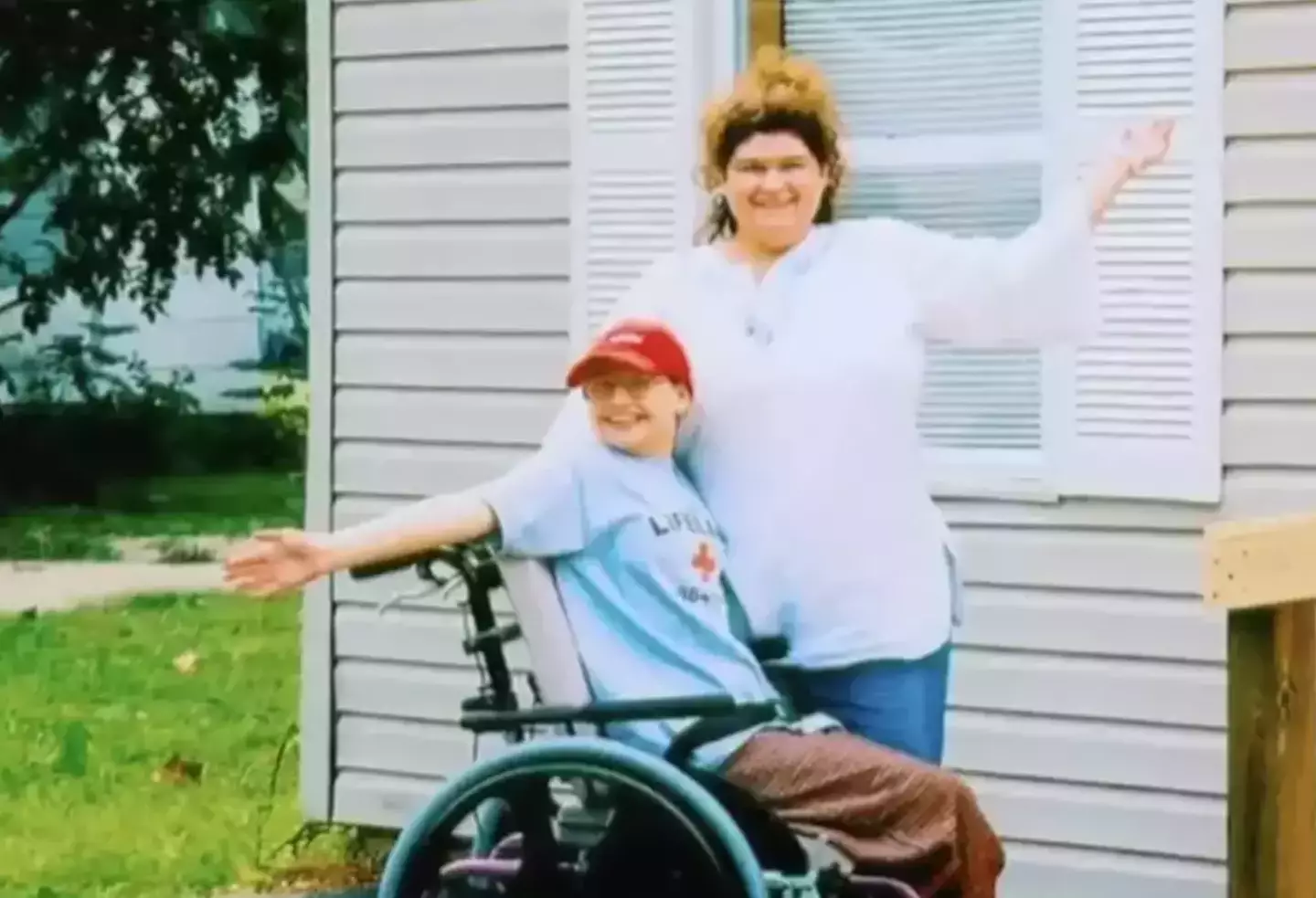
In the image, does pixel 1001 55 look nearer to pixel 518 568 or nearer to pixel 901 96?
pixel 901 96

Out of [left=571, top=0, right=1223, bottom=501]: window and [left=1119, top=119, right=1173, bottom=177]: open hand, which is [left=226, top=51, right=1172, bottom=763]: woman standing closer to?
[left=1119, top=119, right=1173, bottom=177]: open hand

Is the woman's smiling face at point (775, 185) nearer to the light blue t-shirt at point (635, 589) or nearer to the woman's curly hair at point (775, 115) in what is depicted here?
the woman's curly hair at point (775, 115)

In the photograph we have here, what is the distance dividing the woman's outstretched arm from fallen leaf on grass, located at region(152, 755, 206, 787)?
425 cm

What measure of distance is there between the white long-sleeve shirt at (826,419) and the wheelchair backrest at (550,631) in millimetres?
213

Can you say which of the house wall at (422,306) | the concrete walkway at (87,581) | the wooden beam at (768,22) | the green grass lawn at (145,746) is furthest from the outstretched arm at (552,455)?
the concrete walkway at (87,581)

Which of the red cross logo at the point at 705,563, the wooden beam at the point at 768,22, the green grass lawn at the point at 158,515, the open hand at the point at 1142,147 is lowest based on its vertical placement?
the green grass lawn at the point at 158,515

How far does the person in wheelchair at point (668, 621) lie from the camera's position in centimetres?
407

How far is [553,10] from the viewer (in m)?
6.16

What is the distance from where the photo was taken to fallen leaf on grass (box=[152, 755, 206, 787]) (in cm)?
804

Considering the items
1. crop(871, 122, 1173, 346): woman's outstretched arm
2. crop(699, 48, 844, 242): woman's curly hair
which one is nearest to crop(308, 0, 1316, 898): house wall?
crop(871, 122, 1173, 346): woman's outstretched arm

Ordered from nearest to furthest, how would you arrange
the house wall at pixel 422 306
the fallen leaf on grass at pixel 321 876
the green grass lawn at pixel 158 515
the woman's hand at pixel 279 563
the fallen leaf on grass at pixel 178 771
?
the woman's hand at pixel 279 563, the house wall at pixel 422 306, the fallen leaf on grass at pixel 321 876, the fallen leaf on grass at pixel 178 771, the green grass lawn at pixel 158 515

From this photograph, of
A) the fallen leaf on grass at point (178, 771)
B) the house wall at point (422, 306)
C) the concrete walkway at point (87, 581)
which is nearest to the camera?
the house wall at point (422, 306)

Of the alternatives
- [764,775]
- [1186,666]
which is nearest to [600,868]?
[764,775]

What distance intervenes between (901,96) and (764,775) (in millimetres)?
2031
